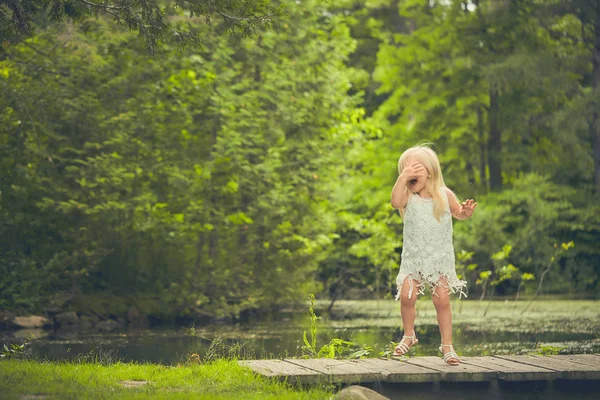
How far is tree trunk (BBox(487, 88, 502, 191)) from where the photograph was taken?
29531 mm

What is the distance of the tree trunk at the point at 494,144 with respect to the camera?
29.5 meters

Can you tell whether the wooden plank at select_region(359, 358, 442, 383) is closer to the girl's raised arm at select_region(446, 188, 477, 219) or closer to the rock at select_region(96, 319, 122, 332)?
the girl's raised arm at select_region(446, 188, 477, 219)

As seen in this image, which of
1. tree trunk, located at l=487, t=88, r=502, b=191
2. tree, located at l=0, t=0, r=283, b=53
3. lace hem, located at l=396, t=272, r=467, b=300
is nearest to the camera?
lace hem, located at l=396, t=272, r=467, b=300

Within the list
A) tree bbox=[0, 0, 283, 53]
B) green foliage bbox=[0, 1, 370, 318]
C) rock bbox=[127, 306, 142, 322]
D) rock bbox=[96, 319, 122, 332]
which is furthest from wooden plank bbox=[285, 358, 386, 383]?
rock bbox=[127, 306, 142, 322]

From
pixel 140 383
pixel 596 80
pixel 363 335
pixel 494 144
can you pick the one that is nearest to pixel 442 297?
pixel 140 383

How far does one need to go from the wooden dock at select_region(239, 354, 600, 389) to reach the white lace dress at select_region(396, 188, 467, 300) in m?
0.69

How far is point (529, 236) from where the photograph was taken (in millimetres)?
26062

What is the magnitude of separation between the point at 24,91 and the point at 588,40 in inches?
632

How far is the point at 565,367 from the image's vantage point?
8.18m

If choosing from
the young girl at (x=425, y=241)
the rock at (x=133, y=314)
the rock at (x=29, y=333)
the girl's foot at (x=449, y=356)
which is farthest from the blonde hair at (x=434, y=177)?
the rock at (x=133, y=314)

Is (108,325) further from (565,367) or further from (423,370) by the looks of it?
(565,367)

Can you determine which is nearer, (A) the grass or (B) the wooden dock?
(A) the grass

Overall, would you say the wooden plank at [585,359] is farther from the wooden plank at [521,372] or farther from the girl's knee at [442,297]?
the girl's knee at [442,297]

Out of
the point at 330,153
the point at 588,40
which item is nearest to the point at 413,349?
the point at 330,153
